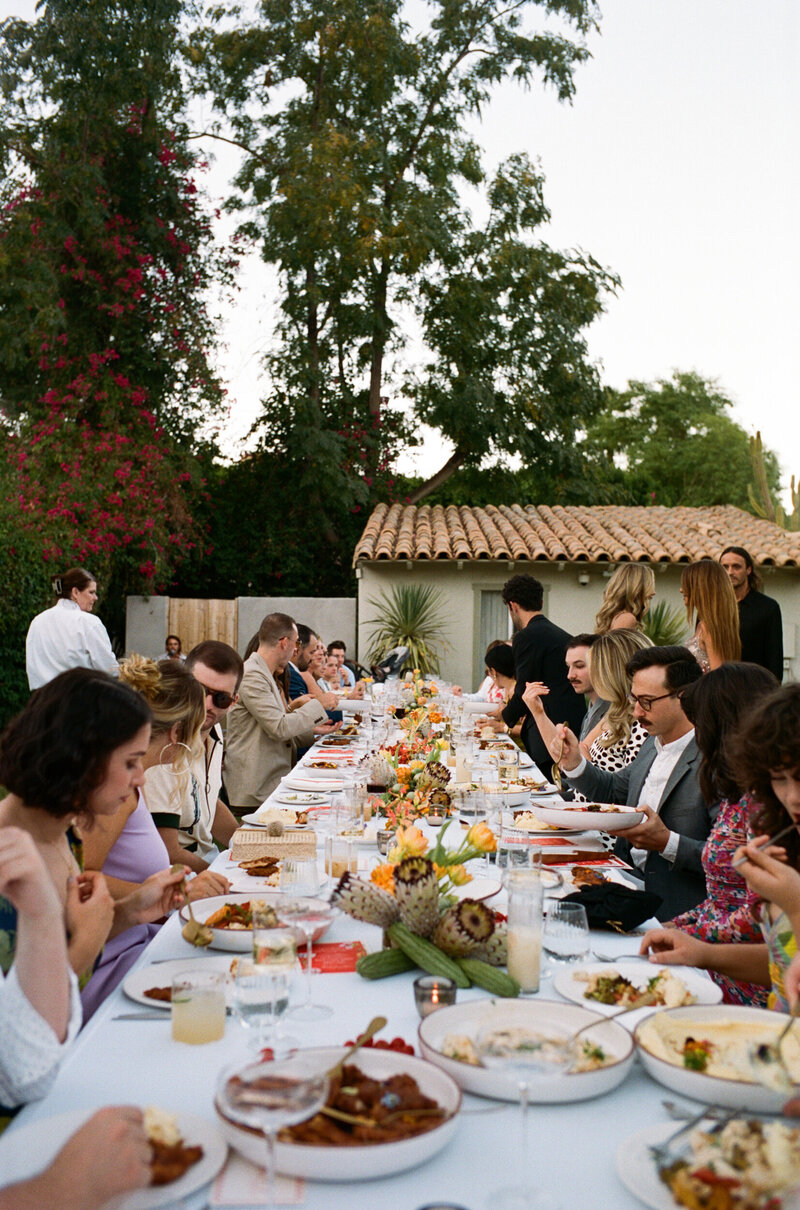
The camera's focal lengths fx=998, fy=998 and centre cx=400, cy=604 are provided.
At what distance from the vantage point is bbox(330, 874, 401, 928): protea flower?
6.47ft

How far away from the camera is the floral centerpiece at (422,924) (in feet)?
6.45

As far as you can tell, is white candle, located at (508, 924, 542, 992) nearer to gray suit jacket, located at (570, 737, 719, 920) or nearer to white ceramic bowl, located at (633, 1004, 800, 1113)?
white ceramic bowl, located at (633, 1004, 800, 1113)

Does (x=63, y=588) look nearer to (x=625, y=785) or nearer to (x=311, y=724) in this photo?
(x=311, y=724)

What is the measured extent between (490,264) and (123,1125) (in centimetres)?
1983

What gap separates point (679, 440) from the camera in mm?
32562

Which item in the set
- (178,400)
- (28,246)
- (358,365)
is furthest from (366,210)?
(28,246)

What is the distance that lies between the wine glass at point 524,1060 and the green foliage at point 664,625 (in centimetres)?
1228

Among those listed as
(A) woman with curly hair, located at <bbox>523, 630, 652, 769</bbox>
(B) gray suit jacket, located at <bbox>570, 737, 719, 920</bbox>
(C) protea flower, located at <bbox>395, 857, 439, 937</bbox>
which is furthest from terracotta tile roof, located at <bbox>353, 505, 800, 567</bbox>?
(C) protea flower, located at <bbox>395, 857, 439, 937</bbox>

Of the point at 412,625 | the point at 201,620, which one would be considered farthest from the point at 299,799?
the point at 201,620

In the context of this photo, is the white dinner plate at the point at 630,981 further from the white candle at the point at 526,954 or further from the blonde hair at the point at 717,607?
the blonde hair at the point at 717,607

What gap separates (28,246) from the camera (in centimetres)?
1475

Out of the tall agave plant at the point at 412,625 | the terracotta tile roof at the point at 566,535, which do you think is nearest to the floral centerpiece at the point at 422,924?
the tall agave plant at the point at 412,625

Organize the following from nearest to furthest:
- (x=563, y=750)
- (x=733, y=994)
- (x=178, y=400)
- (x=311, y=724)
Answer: (x=733, y=994) → (x=563, y=750) → (x=311, y=724) → (x=178, y=400)

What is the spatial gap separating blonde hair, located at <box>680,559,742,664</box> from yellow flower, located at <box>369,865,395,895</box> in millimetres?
3465
